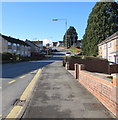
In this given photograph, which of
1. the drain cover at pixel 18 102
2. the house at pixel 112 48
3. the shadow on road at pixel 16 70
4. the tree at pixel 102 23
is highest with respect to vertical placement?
the tree at pixel 102 23

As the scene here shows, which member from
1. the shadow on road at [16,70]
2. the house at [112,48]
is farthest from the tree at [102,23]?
the shadow on road at [16,70]

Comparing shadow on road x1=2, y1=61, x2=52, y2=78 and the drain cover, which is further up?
shadow on road x1=2, y1=61, x2=52, y2=78

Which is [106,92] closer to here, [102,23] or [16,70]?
[16,70]

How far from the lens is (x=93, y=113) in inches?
188

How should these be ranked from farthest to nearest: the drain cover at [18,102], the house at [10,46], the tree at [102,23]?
the house at [10,46]
the tree at [102,23]
the drain cover at [18,102]

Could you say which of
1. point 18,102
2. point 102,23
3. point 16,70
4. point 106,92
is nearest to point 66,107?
point 106,92

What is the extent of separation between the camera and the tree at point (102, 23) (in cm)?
3931

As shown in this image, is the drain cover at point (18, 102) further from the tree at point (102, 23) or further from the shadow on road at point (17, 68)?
the tree at point (102, 23)

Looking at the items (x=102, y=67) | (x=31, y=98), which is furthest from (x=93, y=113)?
(x=102, y=67)

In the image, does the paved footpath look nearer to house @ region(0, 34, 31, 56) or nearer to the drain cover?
the drain cover

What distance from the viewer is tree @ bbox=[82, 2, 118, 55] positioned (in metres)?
39.3

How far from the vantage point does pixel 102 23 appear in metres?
39.7

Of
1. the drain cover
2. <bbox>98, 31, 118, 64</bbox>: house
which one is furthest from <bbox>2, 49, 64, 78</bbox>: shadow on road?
<bbox>98, 31, 118, 64</bbox>: house

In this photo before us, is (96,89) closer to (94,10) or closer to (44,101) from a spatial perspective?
(44,101)
